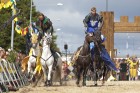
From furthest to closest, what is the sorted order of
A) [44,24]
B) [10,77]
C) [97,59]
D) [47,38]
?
[44,24]
[47,38]
[97,59]
[10,77]

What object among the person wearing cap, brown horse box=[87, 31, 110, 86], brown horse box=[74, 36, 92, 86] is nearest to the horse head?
the person wearing cap

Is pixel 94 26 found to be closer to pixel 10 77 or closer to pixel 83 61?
pixel 83 61

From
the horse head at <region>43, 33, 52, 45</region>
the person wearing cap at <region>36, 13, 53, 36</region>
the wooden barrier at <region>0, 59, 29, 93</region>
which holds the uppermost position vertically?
the person wearing cap at <region>36, 13, 53, 36</region>

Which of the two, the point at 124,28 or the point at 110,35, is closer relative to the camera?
the point at 110,35

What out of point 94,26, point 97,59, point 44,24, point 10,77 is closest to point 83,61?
point 97,59

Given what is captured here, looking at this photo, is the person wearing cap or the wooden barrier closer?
the wooden barrier

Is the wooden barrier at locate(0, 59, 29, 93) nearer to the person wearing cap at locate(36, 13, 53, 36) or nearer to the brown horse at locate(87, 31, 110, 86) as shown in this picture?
the person wearing cap at locate(36, 13, 53, 36)

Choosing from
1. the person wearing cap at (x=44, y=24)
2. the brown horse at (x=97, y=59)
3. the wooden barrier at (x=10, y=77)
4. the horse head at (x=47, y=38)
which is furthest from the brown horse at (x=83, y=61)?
the wooden barrier at (x=10, y=77)

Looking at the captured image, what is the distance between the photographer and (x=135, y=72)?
1455 inches

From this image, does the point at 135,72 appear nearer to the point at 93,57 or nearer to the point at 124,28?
the point at 124,28

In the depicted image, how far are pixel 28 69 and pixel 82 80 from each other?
2.10 metres

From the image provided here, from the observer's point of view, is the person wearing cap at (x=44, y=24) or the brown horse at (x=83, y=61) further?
the person wearing cap at (x=44, y=24)

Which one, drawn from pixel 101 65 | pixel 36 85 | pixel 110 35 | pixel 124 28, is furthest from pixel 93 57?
pixel 124 28

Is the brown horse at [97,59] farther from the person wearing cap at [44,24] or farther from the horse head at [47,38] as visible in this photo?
the person wearing cap at [44,24]
